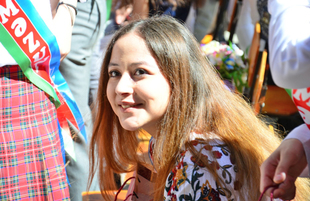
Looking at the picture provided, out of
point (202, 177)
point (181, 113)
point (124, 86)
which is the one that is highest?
point (124, 86)

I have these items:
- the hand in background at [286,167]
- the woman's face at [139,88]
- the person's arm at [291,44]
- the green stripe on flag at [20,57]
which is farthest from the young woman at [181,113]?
the person's arm at [291,44]

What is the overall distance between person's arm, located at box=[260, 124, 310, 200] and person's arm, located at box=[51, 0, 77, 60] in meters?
0.91

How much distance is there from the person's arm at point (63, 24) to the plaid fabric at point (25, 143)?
20 cm

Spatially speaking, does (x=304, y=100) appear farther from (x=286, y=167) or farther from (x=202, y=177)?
(x=202, y=177)

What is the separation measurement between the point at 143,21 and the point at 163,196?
68cm

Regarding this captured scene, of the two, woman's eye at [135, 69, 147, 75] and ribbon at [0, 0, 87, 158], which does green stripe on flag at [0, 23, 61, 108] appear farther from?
woman's eye at [135, 69, 147, 75]

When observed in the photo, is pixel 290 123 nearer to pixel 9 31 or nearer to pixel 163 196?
pixel 163 196

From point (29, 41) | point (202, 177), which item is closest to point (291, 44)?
point (202, 177)

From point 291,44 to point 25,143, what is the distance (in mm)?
1004

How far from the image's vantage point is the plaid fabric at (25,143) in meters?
1.23

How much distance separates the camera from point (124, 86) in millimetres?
1136

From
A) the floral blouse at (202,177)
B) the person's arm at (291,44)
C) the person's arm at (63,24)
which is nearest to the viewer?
the person's arm at (291,44)

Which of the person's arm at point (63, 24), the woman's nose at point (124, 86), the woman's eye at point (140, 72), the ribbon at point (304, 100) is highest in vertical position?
the person's arm at point (63, 24)

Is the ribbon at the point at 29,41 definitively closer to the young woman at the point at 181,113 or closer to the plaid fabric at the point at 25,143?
the plaid fabric at the point at 25,143
